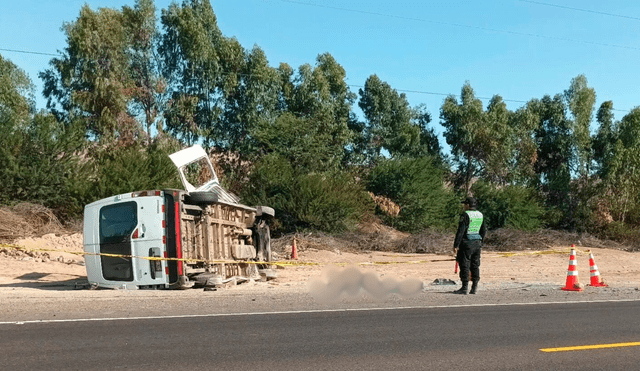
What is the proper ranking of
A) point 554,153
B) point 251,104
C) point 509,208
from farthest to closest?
point 554,153
point 251,104
point 509,208

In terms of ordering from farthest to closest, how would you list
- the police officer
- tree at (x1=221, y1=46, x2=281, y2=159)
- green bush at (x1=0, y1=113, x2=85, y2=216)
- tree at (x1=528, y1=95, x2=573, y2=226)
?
tree at (x1=528, y1=95, x2=573, y2=226) → tree at (x1=221, y1=46, x2=281, y2=159) → green bush at (x1=0, y1=113, x2=85, y2=216) → the police officer

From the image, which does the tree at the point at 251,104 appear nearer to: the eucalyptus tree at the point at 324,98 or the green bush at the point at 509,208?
the eucalyptus tree at the point at 324,98

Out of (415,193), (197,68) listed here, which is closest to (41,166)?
(197,68)

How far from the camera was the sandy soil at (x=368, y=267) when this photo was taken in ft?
60.2

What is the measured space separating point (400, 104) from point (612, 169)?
15.2 meters

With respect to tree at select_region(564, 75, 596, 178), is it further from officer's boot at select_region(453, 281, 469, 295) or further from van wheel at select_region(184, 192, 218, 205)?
van wheel at select_region(184, 192, 218, 205)

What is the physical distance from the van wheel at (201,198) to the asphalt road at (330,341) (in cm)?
430

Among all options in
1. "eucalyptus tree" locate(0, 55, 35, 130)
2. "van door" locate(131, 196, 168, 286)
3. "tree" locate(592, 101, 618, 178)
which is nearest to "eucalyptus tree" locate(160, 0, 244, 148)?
"eucalyptus tree" locate(0, 55, 35, 130)

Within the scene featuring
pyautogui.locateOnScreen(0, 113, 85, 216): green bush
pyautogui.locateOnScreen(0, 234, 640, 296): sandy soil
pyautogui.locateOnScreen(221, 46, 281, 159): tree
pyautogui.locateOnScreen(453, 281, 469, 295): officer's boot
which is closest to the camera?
pyautogui.locateOnScreen(453, 281, 469, 295): officer's boot

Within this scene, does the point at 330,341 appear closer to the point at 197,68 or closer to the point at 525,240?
the point at 525,240

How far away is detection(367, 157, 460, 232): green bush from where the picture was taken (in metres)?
39.3

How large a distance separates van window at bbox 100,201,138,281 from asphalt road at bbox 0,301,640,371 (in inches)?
176

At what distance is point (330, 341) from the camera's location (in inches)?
301

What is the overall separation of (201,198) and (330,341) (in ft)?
21.9
